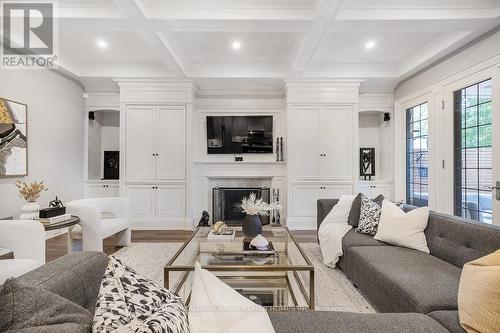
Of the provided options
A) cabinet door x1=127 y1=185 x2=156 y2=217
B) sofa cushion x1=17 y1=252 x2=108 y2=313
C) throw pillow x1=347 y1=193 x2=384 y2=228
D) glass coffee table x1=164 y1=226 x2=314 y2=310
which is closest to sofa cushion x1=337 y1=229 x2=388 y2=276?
throw pillow x1=347 y1=193 x2=384 y2=228

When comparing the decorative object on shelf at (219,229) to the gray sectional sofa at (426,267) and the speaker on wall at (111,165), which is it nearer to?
the gray sectional sofa at (426,267)

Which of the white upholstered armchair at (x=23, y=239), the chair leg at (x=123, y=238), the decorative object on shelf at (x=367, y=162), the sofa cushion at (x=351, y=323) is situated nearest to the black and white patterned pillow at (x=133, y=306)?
the sofa cushion at (x=351, y=323)

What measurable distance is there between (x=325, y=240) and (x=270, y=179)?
2343 millimetres

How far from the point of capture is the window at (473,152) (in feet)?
10.1

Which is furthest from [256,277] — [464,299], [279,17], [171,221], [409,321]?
[171,221]

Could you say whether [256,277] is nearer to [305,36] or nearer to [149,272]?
[149,272]

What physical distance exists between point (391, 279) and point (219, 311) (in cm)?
139

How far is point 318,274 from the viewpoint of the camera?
2.70 m

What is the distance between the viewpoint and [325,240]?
2949mm

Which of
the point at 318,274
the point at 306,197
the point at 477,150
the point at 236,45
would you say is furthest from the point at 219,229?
the point at 477,150

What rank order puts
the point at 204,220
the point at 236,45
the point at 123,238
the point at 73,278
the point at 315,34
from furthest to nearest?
the point at 204,220, the point at 236,45, the point at 123,238, the point at 315,34, the point at 73,278

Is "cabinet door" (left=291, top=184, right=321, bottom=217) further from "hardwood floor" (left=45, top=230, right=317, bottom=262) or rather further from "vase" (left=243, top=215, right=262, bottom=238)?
"vase" (left=243, top=215, right=262, bottom=238)

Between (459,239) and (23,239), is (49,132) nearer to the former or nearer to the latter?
(23,239)

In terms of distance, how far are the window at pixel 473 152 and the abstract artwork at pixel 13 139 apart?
18.9ft
